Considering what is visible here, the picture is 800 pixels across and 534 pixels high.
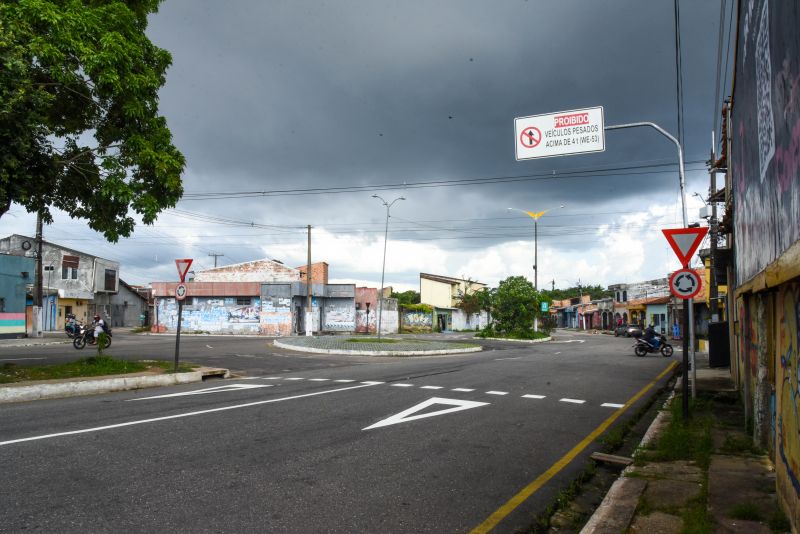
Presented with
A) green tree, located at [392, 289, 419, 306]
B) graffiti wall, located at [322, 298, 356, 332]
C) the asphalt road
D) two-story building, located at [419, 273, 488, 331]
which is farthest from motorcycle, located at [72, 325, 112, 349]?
green tree, located at [392, 289, 419, 306]

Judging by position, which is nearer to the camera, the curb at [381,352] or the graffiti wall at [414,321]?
the curb at [381,352]

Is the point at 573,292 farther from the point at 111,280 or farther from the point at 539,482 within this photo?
the point at 539,482

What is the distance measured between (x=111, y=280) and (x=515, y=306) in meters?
42.6

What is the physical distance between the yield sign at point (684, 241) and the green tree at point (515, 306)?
35565 mm

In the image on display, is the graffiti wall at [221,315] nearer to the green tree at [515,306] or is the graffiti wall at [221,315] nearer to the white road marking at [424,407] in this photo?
the green tree at [515,306]

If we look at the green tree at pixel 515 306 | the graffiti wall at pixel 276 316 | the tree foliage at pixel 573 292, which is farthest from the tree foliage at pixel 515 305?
the tree foliage at pixel 573 292

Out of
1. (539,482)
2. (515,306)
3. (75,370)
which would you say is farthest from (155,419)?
(515,306)

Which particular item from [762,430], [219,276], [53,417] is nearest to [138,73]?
[53,417]

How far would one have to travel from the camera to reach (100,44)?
12930 millimetres

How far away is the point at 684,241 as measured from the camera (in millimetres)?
9680

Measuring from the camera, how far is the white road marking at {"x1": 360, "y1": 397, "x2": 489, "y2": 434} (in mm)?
8070

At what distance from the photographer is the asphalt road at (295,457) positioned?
435cm

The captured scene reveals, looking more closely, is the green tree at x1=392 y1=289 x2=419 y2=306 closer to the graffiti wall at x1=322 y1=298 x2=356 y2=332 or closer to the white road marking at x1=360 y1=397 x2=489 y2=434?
the graffiti wall at x1=322 y1=298 x2=356 y2=332

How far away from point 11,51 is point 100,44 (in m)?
2.56
